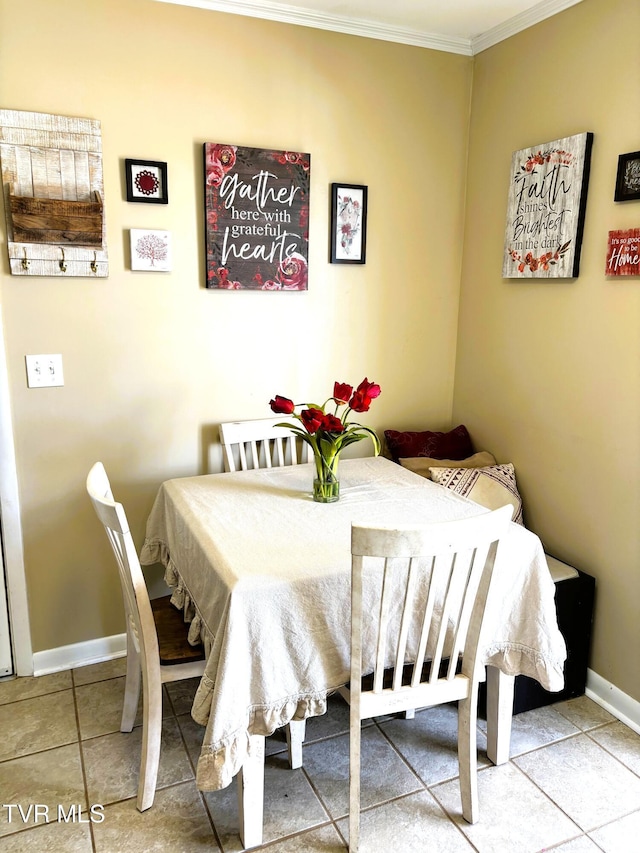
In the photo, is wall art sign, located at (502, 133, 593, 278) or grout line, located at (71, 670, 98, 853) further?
wall art sign, located at (502, 133, 593, 278)

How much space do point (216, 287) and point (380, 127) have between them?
0.98 meters

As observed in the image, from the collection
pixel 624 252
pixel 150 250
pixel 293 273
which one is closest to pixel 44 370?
pixel 150 250

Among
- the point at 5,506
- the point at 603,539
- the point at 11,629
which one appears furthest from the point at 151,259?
the point at 603,539

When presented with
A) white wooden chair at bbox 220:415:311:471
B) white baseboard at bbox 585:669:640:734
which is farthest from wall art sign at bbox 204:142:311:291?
white baseboard at bbox 585:669:640:734

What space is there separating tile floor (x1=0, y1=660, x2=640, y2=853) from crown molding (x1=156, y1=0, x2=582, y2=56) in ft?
8.19

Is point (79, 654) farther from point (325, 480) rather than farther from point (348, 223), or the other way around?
point (348, 223)

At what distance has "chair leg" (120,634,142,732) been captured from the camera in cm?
200

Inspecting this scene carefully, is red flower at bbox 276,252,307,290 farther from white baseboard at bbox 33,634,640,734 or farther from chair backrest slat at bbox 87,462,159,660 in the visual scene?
white baseboard at bbox 33,634,640,734

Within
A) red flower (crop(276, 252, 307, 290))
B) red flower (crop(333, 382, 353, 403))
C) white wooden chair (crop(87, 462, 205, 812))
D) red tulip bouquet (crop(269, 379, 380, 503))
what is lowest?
white wooden chair (crop(87, 462, 205, 812))

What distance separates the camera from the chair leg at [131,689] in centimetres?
200

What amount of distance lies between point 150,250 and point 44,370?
1.89 ft

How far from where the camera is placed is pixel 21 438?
227 centimetres

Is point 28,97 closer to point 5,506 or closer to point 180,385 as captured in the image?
point 180,385

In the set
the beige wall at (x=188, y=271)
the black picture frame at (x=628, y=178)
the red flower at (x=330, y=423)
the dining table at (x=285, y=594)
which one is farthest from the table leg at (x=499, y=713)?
the black picture frame at (x=628, y=178)
